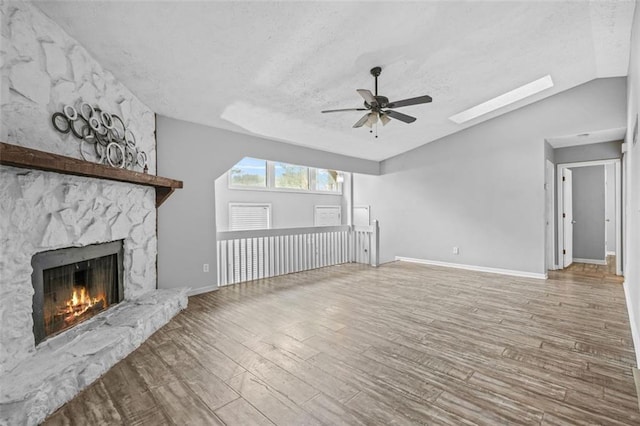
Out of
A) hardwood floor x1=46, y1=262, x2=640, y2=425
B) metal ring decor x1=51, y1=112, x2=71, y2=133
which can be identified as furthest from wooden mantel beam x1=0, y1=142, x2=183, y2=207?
hardwood floor x1=46, y1=262, x2=640, y2=425

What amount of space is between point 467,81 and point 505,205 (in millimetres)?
2646

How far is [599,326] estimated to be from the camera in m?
3.05

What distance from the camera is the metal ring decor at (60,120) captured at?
7.52ft

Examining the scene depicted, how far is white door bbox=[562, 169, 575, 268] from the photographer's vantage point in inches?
241

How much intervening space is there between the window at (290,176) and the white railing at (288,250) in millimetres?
1236

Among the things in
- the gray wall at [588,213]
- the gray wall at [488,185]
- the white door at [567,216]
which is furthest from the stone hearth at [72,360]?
the gray wall at [588,213]

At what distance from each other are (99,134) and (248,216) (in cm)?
339

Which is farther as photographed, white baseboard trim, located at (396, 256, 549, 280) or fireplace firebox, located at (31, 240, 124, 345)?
white baseboard trim, located at (396, 256, 549, 280)

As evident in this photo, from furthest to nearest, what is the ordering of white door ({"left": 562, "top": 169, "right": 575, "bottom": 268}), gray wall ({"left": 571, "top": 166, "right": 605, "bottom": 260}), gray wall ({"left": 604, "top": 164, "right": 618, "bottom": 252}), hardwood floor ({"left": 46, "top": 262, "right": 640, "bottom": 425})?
1. gray wall ({"left": 604, "top": 164, "right": 618, "bottom": 252})
2. gray wall ({"left": 571, "top": 166, "right": 605, "bottom": 260})
3. white door ({"left": 562, "top": 169, "right": 575, "bottom": 268})
4. hardwood floor ({"left": 46, "top": 262, "right": 640, "bottom": 425})

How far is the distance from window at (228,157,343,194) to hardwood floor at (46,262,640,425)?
263 centimetres

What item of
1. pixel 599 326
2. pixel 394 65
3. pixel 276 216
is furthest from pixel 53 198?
pixel 599 326

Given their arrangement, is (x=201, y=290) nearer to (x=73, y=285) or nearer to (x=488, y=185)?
(x=73, y=285)

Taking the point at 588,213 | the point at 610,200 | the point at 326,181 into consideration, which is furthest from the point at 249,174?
the point at 610,200

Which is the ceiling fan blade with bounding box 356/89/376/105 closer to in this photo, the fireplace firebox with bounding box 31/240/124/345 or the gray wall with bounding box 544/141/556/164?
the fireplace firebox with bounding box 31/240/124/345
